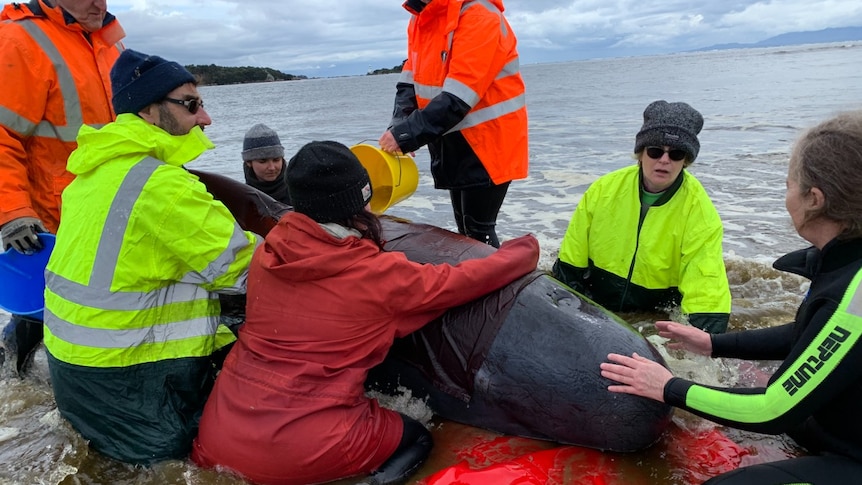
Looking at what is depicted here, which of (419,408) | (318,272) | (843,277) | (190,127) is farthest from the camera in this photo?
(419,408)

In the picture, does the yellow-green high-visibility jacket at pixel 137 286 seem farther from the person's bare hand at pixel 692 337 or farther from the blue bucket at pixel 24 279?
the person's bare hand at pixel 692 337

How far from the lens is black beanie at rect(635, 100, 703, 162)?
12.2 ft

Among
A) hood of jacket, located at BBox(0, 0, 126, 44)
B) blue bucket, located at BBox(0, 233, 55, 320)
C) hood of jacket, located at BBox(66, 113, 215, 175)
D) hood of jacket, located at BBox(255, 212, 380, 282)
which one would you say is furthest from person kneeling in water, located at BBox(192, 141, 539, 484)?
hood of jacket, located at BBox(0, 0, 126, 44)

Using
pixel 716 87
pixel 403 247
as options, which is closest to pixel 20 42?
pixel 403 247

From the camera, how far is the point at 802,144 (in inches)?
88.7

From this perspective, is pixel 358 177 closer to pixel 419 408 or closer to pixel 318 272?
pixel 318 272

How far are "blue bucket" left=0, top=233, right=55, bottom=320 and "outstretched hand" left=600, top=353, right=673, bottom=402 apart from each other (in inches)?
120

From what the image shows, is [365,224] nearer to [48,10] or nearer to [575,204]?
[48,10]

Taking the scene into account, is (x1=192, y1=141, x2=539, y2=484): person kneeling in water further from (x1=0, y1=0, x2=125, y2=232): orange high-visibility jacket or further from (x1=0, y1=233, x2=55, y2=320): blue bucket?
(x1=0, y1=0, x2=125, y2=232): orange high-visibility jacket

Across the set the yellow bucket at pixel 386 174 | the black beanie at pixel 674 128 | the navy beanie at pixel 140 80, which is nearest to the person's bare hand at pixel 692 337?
the black beanie at pixel 674 128

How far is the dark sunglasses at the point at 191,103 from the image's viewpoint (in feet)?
9.64

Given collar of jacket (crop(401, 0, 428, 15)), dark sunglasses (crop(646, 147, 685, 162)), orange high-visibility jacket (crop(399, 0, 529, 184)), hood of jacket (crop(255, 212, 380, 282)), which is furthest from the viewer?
collar of jacket (crop(401, 0, 428, 15))

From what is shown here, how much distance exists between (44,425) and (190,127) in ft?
6.83

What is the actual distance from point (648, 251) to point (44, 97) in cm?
381
